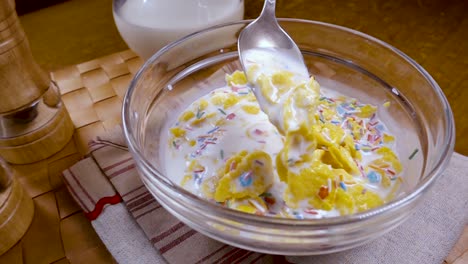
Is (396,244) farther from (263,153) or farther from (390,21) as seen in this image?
(390,21)

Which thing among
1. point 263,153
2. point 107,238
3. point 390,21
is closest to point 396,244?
point 263,153

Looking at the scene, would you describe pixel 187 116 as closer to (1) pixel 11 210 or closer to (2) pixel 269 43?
(2) pixel 269 43

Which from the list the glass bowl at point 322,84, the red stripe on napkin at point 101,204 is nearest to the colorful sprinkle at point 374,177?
the glass bowl at point 322,84

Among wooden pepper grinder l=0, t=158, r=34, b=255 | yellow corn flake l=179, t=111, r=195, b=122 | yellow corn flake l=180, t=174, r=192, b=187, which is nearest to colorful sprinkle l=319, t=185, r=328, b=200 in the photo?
yellow corn flake l=180, t=174, r=192, b=187

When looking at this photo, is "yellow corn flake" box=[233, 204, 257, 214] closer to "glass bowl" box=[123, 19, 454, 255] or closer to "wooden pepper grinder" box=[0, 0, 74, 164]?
"glass bowl" box=[123, 19, 454, 255]

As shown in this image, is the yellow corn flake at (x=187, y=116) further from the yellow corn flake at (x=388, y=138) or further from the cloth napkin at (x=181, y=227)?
the yellow corn flake at (x=388, y=138)

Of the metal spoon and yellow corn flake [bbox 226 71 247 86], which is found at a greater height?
the metal spoon
